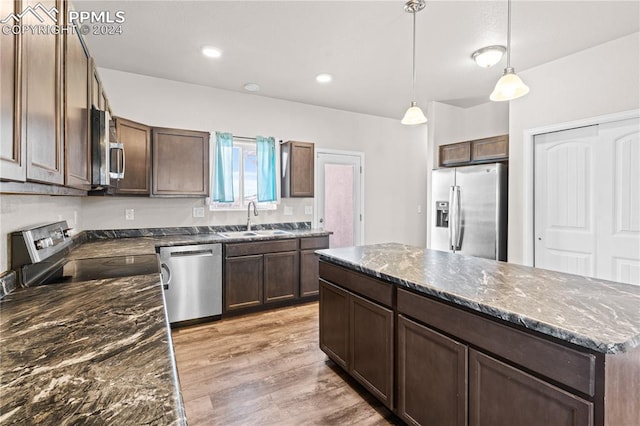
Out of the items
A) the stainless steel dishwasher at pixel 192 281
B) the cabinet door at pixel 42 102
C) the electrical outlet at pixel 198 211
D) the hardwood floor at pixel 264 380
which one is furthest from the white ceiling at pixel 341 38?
the hardwood floor at pixel 264 380

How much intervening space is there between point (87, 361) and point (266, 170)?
352 cm

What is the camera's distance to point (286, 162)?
4.25m

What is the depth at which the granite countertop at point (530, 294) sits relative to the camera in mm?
1033

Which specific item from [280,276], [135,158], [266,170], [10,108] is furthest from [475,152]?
[10,108]

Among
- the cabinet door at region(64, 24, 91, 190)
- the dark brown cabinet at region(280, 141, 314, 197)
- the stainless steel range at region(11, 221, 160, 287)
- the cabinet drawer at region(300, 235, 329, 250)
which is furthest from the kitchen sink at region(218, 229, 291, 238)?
the cabinet door at region(64, 24, 91, 190)

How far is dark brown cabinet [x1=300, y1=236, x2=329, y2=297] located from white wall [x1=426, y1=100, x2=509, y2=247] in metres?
1.75

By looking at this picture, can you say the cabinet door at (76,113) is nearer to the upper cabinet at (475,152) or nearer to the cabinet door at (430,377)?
the cabinet door at (430,377)

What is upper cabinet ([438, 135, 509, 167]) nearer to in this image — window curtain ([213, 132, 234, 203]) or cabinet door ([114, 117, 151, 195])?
window curtain ([213, 132, 234, 203])

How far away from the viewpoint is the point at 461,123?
490cm

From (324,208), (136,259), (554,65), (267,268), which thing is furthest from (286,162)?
(554,65)

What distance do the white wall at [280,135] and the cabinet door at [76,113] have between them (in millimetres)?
1843

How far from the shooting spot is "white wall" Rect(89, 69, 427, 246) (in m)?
3.50

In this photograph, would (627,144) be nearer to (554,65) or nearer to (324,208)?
(554,65)

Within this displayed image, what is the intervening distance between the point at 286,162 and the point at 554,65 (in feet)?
10.4
